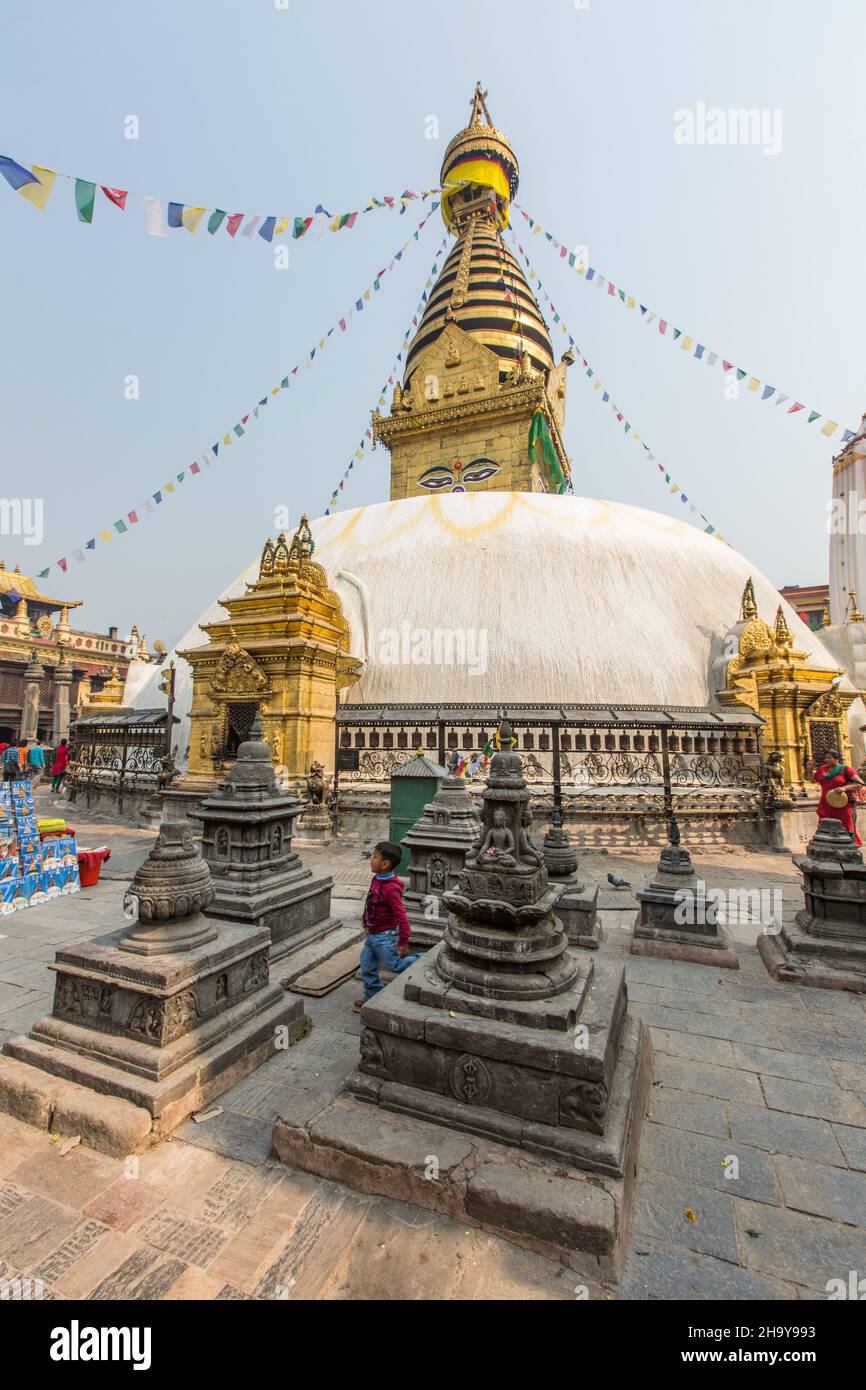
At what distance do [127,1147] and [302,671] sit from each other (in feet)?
31.0

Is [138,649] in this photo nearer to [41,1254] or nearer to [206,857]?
[206,857]

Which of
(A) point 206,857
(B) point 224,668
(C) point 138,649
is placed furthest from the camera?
(C) point 138,649

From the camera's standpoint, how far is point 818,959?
4988 millimetres

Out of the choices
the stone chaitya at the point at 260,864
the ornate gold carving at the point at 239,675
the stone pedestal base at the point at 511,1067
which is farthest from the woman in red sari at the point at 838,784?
the ornate gold carving at the point at 239,675

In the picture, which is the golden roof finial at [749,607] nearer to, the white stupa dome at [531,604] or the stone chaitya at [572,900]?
the white stupa dome at [531,604]

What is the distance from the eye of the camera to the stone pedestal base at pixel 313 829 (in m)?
11.1

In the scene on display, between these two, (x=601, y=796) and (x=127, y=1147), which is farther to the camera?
(x=601, y=796)

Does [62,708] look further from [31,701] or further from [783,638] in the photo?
[783,638]

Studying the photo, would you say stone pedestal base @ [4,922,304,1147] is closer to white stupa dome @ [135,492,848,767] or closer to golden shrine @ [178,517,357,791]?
golden shrine @ [178,517,357,791]

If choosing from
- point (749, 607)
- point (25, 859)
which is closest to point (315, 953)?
point (25, 859)

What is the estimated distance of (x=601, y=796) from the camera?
11.1m

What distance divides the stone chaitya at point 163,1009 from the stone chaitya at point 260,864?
1.47m

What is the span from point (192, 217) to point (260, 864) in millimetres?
10288
